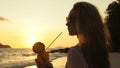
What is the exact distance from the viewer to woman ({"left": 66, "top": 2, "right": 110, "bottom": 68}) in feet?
10.3

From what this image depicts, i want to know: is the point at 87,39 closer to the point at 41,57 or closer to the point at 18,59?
the point at 41,57

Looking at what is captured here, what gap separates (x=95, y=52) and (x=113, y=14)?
41110 mm

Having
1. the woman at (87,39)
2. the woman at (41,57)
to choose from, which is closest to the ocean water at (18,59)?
the woman at (41,57)

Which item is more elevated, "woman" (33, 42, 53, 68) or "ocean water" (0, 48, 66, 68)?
"woman" (33, 42, 53, 68)

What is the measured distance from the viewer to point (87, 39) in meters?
3.17

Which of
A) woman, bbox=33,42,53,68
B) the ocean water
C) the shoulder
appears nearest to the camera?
the shoulder

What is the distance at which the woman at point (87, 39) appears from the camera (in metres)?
3.14

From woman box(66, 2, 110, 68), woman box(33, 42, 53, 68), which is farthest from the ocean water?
woman box(66, 2, 110, 68)

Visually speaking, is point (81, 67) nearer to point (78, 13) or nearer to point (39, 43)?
point (78, 13)

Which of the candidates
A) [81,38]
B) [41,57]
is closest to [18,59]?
[41,57]

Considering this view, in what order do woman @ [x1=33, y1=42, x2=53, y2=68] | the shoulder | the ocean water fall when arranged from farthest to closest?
the ocean water
woman @ [x1=33, y1=42, x2=53, y2=68]
the shoulder

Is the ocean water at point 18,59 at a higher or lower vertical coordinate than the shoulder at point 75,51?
lower

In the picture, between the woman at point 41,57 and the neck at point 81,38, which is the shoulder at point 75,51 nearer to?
the neck at point 81,38

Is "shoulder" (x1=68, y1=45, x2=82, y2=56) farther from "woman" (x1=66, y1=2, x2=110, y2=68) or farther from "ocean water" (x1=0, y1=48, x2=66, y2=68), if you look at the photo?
"ocean water" (x1=0, y1=48, x2=66, y2=68)
